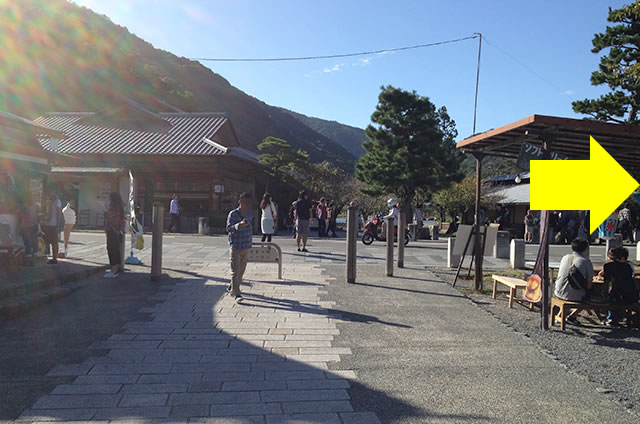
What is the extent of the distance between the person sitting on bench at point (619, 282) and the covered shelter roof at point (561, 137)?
5.19 feet

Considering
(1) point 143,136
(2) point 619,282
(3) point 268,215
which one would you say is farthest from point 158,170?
(2) point 619,282

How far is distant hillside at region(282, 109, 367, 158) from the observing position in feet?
496

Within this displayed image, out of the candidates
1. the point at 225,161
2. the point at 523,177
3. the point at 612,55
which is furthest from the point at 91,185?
the point at 523,177

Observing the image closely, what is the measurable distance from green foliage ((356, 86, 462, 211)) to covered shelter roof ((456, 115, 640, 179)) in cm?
1724

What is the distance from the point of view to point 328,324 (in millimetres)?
5840

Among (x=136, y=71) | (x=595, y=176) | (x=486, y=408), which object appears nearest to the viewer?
A: (x=486, y=408)

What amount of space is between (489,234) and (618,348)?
352cm

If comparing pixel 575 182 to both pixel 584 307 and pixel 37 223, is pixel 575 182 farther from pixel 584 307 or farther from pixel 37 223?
pixel 37 223

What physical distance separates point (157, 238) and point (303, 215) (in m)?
5.45

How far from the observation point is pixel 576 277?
591 centimetres

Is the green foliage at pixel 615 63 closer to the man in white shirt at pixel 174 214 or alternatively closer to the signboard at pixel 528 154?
the signboard at pixel 528 154

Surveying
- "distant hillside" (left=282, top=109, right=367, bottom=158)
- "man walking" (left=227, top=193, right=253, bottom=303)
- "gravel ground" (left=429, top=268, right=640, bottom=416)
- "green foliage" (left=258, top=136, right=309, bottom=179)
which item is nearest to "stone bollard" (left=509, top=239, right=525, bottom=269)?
"gravel ground" (left=429, top=268, right=640, bottom=416)

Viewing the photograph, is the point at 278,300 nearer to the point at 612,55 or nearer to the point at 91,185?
the point at 612,55

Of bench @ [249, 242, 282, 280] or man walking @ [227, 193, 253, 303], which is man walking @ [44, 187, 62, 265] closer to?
bench @ [249, 242, 282, 280]
